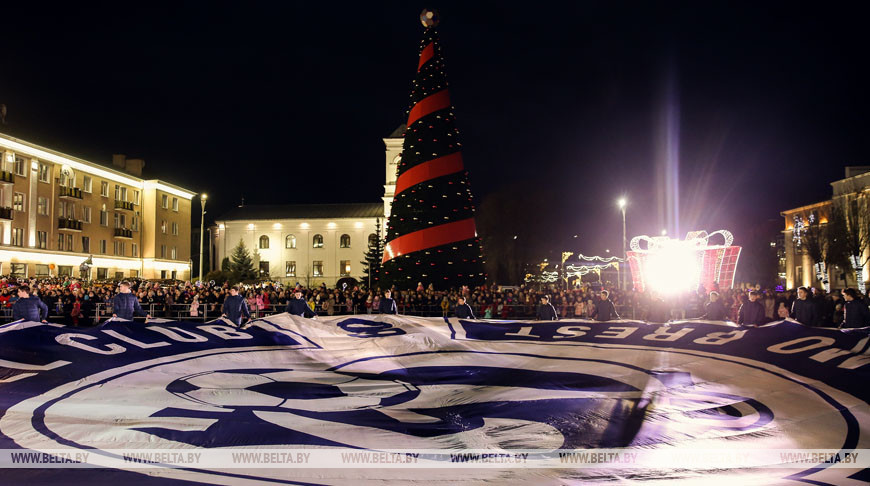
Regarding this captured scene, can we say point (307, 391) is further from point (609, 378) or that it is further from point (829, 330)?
point (829, 330)

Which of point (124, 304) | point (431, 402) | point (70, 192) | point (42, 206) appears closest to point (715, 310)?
point (431, 402)

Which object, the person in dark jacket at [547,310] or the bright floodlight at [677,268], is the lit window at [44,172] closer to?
the bright floodlight at [677,268]

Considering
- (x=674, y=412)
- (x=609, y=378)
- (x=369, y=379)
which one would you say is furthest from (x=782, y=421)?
(x=369, y=379)

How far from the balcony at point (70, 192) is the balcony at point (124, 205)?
652 cm

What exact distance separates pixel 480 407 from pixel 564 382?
5.08ft

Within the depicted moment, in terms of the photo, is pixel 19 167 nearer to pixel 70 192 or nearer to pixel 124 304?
pixel 70 192

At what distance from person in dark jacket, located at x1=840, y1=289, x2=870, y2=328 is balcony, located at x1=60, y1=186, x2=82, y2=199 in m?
62.7

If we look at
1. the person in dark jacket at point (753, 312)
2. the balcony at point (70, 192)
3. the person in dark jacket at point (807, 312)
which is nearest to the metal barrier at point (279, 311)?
the person in dark jacket at point (807, 312)

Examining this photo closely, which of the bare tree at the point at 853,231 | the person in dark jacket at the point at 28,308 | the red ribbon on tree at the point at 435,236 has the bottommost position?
the person in dark jacket at the point at 28,308

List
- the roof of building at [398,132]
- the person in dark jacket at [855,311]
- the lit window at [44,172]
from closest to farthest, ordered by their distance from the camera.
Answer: the person in dark jacket at [855,311]
the lit window at [44,172]
the roof of building at [398,132]

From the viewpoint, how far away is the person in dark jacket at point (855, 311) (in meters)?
11.4

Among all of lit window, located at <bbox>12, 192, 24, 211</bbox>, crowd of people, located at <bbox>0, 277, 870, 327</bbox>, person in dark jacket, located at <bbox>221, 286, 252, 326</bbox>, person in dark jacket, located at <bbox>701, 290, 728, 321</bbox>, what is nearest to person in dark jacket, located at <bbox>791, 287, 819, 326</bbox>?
person in dark jacket, located at <bbox>701, 290, 728, 321</bbox>

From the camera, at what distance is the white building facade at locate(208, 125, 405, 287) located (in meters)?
93.1

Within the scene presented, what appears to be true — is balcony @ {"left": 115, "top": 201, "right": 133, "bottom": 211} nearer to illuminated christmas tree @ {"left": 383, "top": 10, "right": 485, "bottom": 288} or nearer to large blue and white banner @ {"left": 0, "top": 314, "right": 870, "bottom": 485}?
illuminated christmas tree @ {"left": 383, "top": 10, "right": 485, "bottom": 288}
